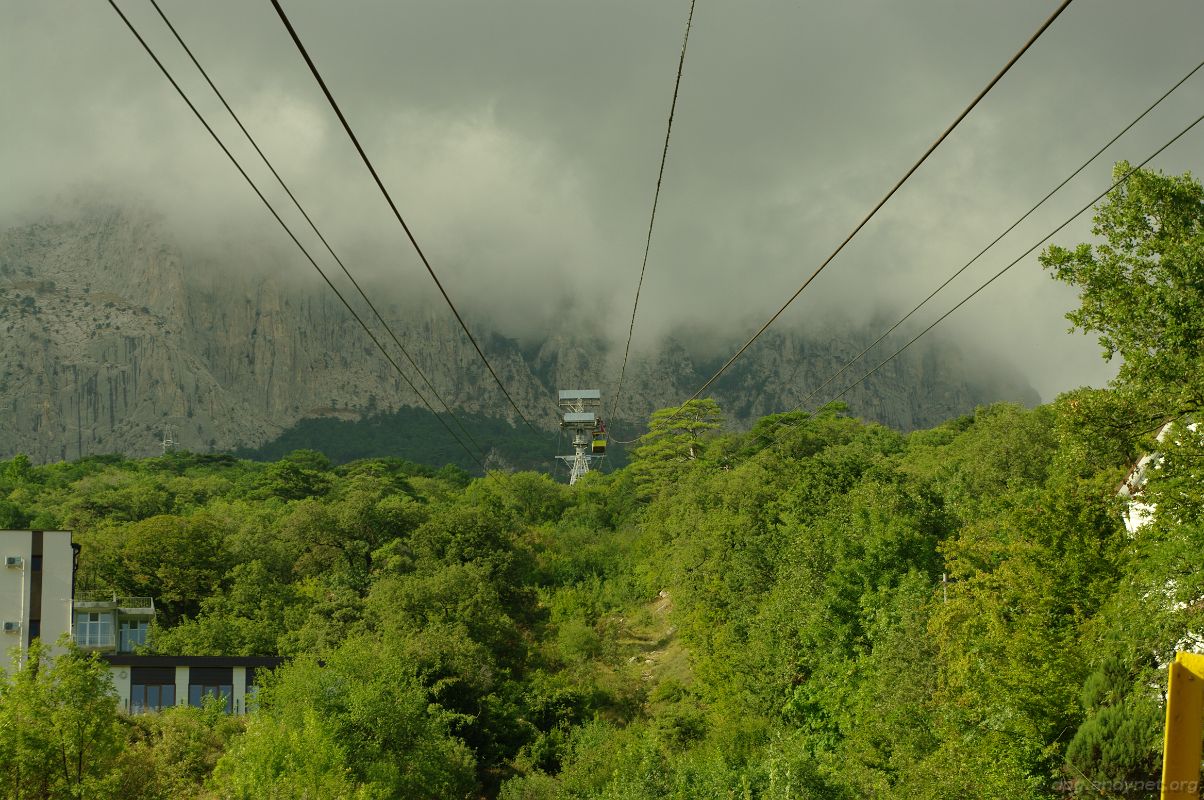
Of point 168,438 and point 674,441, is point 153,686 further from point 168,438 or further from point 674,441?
point 168,438

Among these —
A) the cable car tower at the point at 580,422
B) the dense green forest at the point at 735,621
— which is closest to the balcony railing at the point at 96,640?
the dense green forest at the point at 735,621

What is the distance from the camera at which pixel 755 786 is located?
93.0ft

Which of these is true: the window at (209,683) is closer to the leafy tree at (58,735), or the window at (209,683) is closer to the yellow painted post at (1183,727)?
the leafy tree at (58,735)

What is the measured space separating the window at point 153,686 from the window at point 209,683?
824mm

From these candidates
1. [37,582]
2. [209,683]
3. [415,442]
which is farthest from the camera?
[415,442]

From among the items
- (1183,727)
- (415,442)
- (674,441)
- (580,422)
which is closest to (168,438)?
(415,442)

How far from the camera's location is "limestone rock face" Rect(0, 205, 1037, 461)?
168375 millimetres

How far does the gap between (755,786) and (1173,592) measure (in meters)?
14.1

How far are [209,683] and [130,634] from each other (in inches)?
495

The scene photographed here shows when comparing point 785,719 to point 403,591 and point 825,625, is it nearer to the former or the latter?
point 825,625

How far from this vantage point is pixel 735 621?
4406 cm

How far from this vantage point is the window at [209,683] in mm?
49688

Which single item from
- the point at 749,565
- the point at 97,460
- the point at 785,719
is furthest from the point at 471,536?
the point at 97,460

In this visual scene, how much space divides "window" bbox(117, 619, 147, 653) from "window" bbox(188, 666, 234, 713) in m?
10.1
